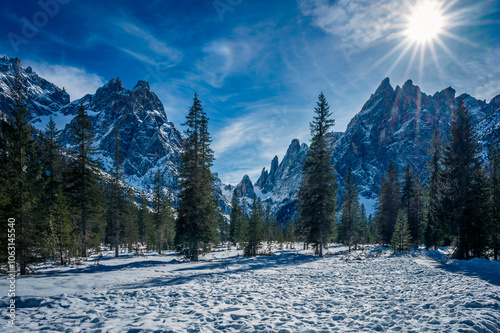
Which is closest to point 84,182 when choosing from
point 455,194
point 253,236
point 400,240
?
point 253,236

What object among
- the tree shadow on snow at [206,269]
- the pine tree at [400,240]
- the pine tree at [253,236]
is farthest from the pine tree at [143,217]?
the pine tree at [400,240]

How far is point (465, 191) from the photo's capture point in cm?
1859

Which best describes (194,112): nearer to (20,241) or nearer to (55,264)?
(20,241)

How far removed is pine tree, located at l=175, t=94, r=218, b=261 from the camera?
20250mm

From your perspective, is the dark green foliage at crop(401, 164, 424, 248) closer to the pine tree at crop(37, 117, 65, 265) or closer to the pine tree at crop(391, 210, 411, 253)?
the pine tree at crop(391, 210, 411, 253)

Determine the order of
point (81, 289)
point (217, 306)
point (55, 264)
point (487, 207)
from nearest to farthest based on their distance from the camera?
point (217, 306) → point (81, 289) → point (55, 264) → point (487, 207)

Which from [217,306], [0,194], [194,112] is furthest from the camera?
[194,112]

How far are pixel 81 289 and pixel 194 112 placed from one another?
56.1 ft

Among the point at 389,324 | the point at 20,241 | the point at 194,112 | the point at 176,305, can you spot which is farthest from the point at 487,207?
the point at 20,241

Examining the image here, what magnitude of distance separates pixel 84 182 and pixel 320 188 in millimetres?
26439

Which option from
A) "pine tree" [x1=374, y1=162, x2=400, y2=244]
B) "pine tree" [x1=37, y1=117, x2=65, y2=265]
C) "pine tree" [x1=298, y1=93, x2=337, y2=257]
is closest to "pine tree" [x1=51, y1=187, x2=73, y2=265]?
"pine tree" [x1=37, y1=117, x2=65, y2=265]

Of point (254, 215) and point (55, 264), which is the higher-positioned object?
point (254, 215)

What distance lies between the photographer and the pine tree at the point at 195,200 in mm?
20250

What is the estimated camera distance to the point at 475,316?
4535 mm
